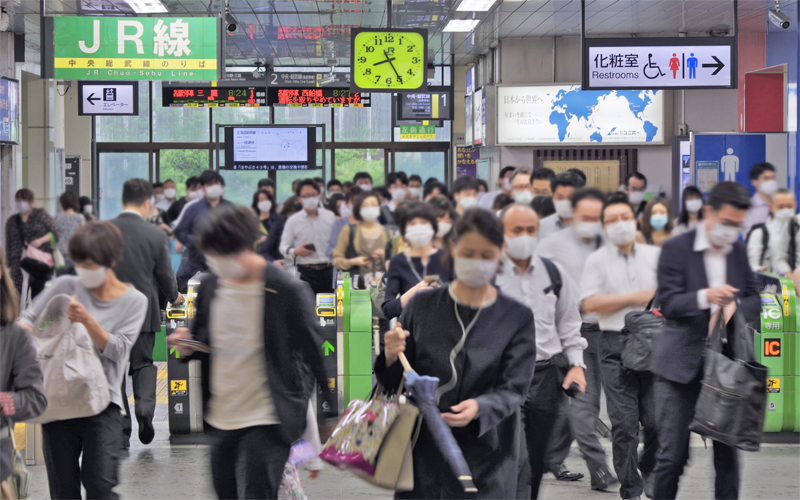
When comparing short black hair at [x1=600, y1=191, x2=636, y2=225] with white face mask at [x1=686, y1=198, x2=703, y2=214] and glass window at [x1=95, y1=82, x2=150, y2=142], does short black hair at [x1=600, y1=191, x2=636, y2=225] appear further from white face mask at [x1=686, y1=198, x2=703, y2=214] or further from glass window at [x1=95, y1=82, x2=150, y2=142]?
glass window at [x1=95, y1=82, x2=150, y2=142]

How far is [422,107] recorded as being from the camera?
16.9 m

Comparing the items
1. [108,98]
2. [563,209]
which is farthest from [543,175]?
[108,98]

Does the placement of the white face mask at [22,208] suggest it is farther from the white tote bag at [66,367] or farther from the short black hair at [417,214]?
the white tote bag at [66,367]

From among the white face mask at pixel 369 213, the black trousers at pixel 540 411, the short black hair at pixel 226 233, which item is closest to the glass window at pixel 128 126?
the white face mask at pixel 369 213

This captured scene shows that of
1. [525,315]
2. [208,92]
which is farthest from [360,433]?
[208,92]

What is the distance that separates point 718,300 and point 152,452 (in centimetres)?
380

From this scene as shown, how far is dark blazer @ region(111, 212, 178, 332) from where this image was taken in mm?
4688

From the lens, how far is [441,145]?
1970cm

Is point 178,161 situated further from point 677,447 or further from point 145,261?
point 677,447

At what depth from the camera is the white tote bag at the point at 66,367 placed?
3.21 m

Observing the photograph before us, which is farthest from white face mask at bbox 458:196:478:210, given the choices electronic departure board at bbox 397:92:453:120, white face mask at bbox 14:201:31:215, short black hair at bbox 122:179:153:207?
electronic departure board at bbox 397:92:453:120

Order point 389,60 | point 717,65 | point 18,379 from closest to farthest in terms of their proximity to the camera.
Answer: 1. point 18,379
2. point 717,65
3. point 389,60

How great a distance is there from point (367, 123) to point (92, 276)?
16458mm

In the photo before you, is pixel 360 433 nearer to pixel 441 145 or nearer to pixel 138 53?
pixel 138 53
